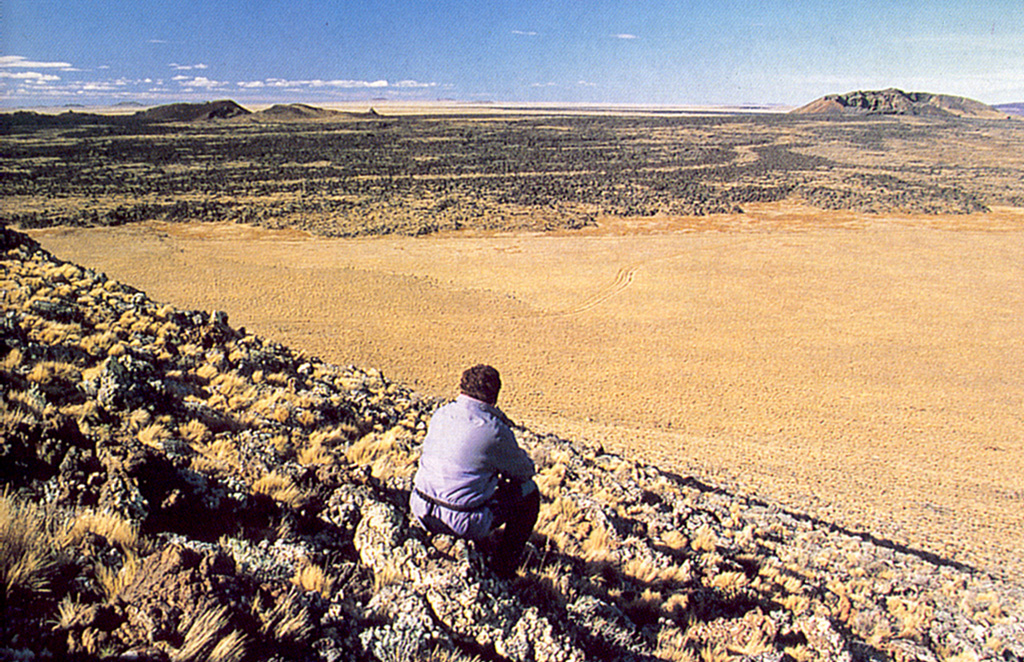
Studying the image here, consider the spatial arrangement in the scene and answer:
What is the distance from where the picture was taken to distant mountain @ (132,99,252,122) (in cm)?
13350

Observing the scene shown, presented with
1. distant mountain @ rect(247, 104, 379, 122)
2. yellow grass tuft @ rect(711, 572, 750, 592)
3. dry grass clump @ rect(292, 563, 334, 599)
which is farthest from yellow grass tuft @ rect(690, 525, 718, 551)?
distant mountain @ rect(247, 104, 379, 122)

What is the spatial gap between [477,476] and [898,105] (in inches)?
8607

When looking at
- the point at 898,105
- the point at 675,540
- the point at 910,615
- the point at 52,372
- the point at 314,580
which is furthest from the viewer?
the point at 898,105

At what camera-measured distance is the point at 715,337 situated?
19375mm

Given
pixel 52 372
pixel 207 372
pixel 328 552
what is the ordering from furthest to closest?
pixel 207 372 → pixel 52 372 → pixel 328 552

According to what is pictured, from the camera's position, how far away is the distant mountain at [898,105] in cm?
17125

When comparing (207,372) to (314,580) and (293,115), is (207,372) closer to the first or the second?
(314,580)

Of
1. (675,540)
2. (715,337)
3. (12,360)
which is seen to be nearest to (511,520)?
(675,540)

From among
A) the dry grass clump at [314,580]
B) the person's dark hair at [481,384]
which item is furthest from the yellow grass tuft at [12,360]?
the person's dark hair at [481,384]

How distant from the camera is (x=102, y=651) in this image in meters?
2.43

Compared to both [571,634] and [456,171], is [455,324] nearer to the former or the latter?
[571,634]

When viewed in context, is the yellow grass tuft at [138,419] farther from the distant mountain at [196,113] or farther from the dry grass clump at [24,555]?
the distant mountain at [196,113]

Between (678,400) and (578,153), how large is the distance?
66.6 m

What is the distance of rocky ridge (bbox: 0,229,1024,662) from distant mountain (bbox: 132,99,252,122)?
147317 mm
